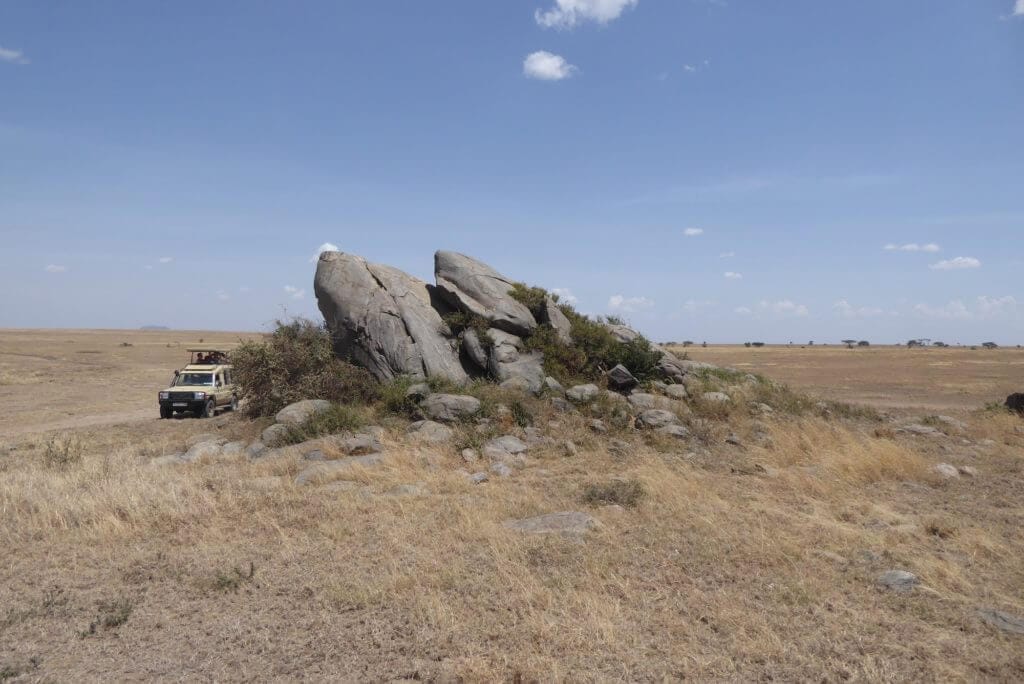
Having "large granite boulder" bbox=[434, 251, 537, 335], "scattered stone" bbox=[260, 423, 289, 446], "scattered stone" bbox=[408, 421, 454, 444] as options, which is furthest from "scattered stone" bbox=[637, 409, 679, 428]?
"scattered stone" bbox=[260, 423, 289, 446]

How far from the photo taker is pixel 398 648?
5945 millimetres

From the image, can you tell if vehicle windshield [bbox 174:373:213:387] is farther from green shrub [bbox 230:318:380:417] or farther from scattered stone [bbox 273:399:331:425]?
scattered stone [bbox 273:399:331:425]

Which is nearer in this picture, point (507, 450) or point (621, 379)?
point (507, 450)

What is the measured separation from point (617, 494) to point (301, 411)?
31.7 feet

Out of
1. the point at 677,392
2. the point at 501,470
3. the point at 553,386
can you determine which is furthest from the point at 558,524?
the point at 677,392

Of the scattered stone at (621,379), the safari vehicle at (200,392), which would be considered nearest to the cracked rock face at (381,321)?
the scattered stone at (621,379)

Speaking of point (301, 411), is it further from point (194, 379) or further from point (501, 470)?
point (194, 379)

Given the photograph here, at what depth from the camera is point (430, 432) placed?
614 inches

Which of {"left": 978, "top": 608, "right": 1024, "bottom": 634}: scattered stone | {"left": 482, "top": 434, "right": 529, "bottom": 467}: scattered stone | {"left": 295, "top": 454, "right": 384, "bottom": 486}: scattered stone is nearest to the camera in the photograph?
{"left": 978, "top": 608, "right": 1024, "bottom": 634}: scattered stone

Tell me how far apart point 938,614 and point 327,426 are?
1315 centimetres

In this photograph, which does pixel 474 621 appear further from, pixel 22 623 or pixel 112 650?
pixel 22 623

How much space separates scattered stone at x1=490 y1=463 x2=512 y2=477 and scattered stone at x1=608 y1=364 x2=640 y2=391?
7829 millimetres

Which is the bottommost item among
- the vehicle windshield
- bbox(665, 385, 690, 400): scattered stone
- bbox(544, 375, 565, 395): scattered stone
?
the vehicle windshield

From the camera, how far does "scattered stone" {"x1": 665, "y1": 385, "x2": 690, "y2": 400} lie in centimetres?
2006
